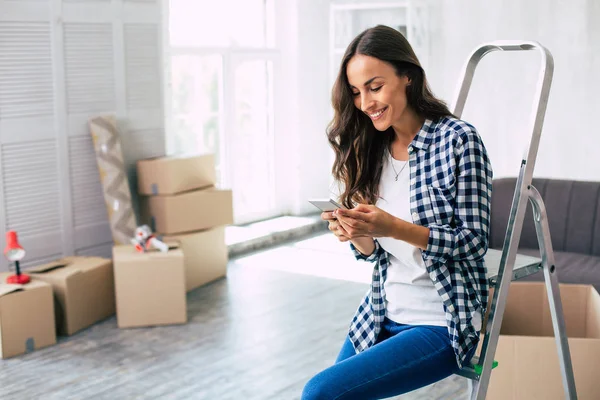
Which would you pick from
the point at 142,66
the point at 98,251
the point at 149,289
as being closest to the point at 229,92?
the point at 142,66

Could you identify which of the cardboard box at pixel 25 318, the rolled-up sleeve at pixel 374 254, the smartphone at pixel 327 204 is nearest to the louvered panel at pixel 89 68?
the cardboard box at pixel 25 318

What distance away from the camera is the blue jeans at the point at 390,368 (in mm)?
1696

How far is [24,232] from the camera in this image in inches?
166

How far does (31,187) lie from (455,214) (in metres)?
3.05

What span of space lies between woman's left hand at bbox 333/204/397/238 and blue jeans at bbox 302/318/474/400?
0.26 metres

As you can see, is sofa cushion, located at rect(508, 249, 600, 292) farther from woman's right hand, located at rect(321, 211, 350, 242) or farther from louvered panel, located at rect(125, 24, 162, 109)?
louvered panel, located at rect(125, 24, 162, 109)

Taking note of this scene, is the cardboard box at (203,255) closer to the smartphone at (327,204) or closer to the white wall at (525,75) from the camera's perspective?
the white wall at (525,75)

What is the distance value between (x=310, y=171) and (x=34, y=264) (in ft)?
9.89

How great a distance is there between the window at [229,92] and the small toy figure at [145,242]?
4.84 ft

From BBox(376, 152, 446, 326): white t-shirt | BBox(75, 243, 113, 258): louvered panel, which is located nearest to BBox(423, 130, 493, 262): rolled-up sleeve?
BBox(376, 152, 446, 326): white t-shirt

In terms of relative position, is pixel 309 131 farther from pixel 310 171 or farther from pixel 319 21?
pixel 319 21

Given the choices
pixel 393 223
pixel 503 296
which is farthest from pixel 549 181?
pixel 393 223

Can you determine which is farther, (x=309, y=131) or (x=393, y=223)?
(x=309, y=131)

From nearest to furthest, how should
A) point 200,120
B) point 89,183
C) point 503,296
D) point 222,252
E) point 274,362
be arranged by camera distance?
point 503,296 < point 274,362 < point 89,183 < point 222,252 < point 200,120
